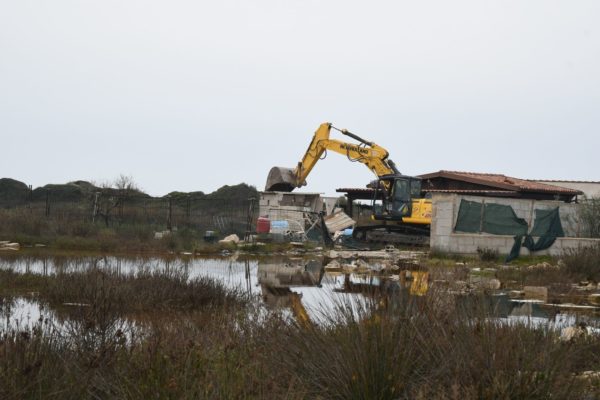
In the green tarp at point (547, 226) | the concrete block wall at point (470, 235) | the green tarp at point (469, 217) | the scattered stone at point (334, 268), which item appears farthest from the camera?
the green tarp at point (469, 217)

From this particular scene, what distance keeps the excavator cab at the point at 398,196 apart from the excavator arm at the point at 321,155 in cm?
111

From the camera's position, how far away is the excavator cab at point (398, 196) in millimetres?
31844

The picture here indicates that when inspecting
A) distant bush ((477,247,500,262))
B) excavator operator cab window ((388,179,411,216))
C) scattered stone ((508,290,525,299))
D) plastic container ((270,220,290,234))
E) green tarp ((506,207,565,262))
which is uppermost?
excavator operator cab window ((388,179,411,216))

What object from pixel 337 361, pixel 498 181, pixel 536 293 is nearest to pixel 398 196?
pixel 498 181

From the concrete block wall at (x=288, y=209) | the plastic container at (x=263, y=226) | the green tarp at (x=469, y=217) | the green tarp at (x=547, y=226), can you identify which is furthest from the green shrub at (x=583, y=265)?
the concrete block wall at (x=288, y=209)

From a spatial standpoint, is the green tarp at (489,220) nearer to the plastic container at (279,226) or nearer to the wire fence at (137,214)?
the plastic container at (279,226)

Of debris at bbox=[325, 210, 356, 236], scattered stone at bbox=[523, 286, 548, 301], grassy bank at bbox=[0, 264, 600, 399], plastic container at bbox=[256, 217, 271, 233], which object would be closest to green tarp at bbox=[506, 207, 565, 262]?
debris at bbox=[325, 210, 356, 236]

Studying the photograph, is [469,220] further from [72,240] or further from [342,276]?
[72,240]

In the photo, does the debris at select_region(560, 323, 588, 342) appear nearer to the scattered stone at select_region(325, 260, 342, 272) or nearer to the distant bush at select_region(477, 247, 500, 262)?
the scattered stone at select_region(325, 260, 342, 272)

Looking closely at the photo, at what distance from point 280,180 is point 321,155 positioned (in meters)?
2.84

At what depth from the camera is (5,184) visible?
2229 inches

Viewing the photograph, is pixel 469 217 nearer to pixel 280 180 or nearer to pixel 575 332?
pixel 280 180

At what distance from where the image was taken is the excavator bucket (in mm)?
38312

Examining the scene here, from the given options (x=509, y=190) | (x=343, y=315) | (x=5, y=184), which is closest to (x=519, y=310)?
(x=343, y=315)
